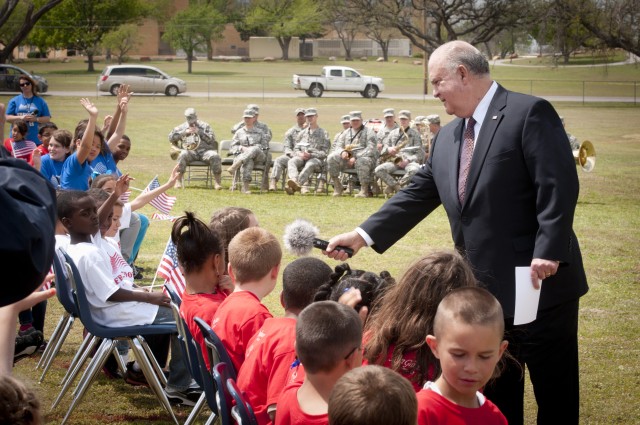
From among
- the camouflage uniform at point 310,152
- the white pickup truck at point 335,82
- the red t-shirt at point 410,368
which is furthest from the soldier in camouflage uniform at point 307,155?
the white pickup truck at point 335,82

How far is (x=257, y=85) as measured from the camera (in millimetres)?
52438

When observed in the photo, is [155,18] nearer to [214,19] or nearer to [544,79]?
[214,19]

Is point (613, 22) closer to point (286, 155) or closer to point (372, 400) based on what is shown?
point (286, 155)

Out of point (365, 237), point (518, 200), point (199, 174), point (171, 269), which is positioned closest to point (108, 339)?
point (171, 269)

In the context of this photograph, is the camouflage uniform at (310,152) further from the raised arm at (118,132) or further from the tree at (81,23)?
the tree at (81,23)

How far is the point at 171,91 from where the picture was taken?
43.6 meters

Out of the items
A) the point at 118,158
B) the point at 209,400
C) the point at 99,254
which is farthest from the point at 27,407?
the point at 118,158

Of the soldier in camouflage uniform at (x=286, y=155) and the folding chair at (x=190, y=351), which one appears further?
the soldier in camouflage uniform at (x=286, y=155)

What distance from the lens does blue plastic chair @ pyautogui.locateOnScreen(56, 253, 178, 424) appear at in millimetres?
5055

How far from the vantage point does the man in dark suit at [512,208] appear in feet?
13.1

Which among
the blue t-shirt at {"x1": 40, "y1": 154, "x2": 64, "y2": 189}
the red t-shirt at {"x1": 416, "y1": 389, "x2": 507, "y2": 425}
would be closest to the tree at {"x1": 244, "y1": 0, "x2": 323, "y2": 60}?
the blue t-shirt at {"x1": 40, "y1": 154, "x2": 64, "y2": 189}

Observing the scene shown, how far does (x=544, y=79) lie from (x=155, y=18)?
38.1m

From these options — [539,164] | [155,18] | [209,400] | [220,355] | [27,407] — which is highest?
[155,18]

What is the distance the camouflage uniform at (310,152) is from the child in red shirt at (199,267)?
38.9 feet
